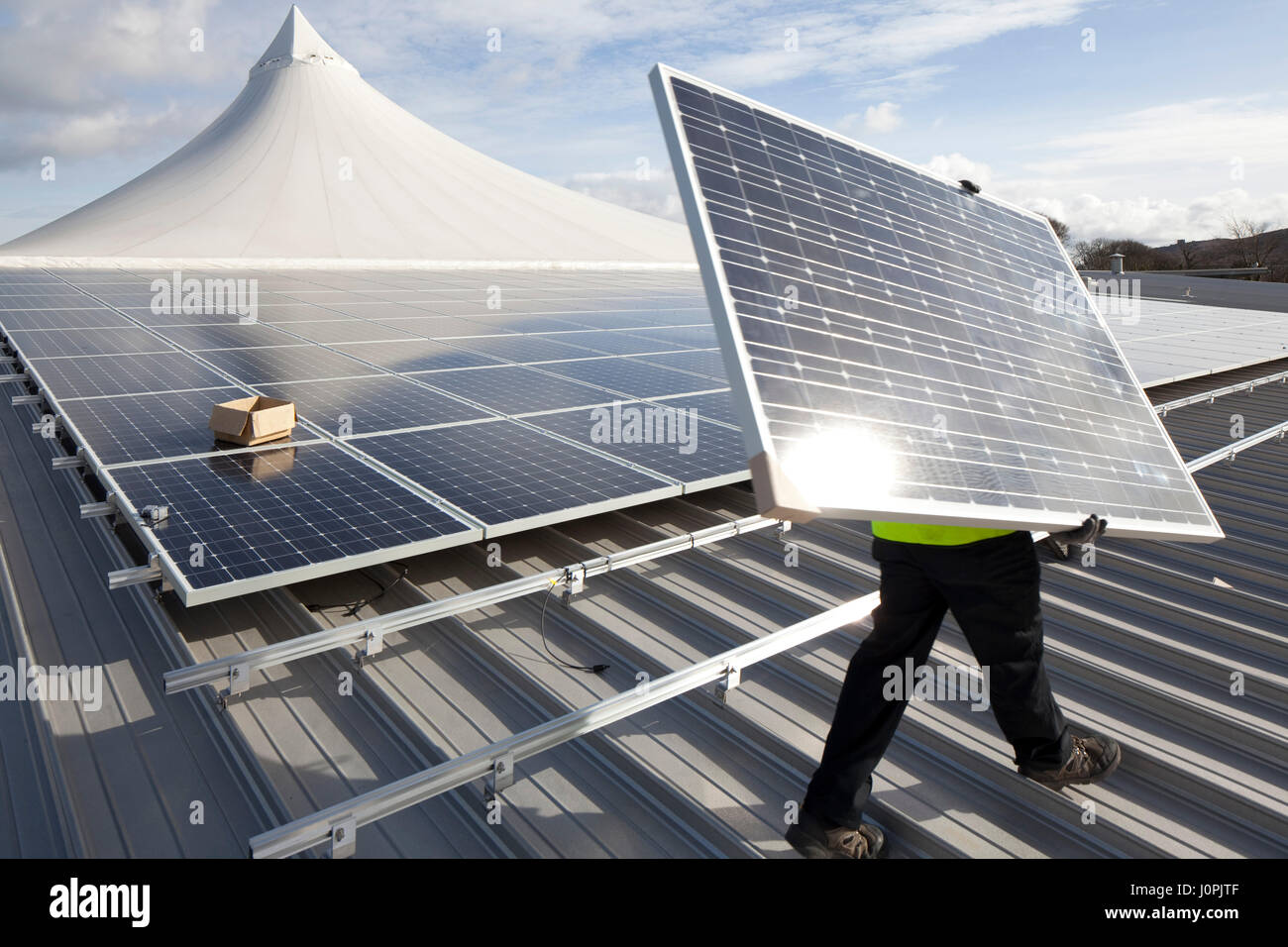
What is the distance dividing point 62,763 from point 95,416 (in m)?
4.20

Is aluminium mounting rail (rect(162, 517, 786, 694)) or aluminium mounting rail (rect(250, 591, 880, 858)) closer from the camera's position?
aluminium mounting rail (rect(250, 591, 880, 858))

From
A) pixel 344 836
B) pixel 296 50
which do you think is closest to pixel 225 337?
pixel 344 836

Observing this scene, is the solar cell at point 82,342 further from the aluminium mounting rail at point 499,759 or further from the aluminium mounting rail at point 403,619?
the aluminium mounting rail at point 499,759

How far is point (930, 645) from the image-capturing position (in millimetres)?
3436

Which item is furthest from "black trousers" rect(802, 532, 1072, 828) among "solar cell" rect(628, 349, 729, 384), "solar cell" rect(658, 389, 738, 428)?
"solar cell" rect(628, 349, 729, 384)

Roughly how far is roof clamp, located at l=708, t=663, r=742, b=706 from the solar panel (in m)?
1.68

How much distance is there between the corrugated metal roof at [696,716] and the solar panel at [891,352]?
1.10m

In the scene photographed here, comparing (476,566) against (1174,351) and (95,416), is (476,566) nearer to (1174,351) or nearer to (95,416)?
(95,416)

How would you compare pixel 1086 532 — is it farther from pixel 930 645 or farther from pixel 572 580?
pixel 572 580

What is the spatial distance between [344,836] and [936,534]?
2606 mm

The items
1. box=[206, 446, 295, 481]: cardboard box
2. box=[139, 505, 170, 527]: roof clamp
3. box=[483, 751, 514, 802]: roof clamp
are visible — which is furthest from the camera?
box=[206, 446, 295, 481]: cardboard box

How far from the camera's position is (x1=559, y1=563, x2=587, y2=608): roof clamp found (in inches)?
201

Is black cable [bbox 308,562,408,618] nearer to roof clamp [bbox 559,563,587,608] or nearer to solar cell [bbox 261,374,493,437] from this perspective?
roof clamp [bbox 559,563,587,608]
